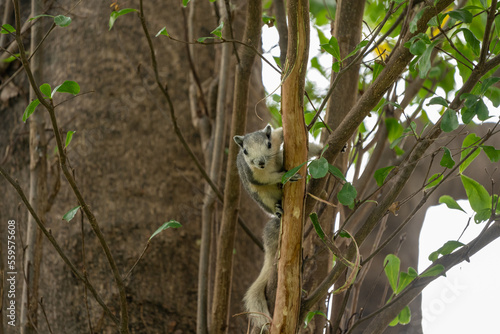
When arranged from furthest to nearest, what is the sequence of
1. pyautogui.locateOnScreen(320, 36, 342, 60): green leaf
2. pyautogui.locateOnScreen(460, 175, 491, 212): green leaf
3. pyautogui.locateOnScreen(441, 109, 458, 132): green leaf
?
pyautogui.locateOnScreen(460, 175, 491, 212): green leaf < pyautogui.locateOnScreen(320, 36, 342, 60): green leaf < pyautogui.locateOnScreen(441, 109, 458, 132): green leaf

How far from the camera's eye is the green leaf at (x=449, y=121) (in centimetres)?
153

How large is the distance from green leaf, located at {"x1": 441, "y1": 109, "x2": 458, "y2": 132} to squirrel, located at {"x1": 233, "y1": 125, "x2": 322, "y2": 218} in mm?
1001

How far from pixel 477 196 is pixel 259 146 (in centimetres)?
108

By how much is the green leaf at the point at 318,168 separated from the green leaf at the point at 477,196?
66 cm

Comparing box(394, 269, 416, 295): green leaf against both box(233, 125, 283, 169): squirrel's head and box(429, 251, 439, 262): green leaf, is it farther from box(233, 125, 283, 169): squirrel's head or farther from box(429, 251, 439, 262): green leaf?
box(233, 125, 283, 169): squirrel's head

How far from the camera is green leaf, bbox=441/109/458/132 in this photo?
5.01ft

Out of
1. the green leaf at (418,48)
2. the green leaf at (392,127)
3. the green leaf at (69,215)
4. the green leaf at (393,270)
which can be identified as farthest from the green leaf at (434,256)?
the green leaf at (69,215)

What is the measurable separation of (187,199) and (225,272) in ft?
2.77

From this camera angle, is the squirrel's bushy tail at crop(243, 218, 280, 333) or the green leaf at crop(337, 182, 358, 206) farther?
the squirrel's bushy tail at crop(243, 218, 280, 333)

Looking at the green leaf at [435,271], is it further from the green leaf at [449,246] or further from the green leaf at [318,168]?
the green leaf at [318,168]

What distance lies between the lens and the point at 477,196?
5.97 feet

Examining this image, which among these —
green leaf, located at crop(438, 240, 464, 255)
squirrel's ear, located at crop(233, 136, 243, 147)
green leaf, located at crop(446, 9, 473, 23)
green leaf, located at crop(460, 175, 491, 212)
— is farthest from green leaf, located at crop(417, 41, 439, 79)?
squirrel's ear, located at crop(233, 136, 243, 147)

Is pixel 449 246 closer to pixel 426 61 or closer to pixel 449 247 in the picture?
pixel 449 247

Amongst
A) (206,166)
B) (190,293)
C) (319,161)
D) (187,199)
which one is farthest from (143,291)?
(319,161)
